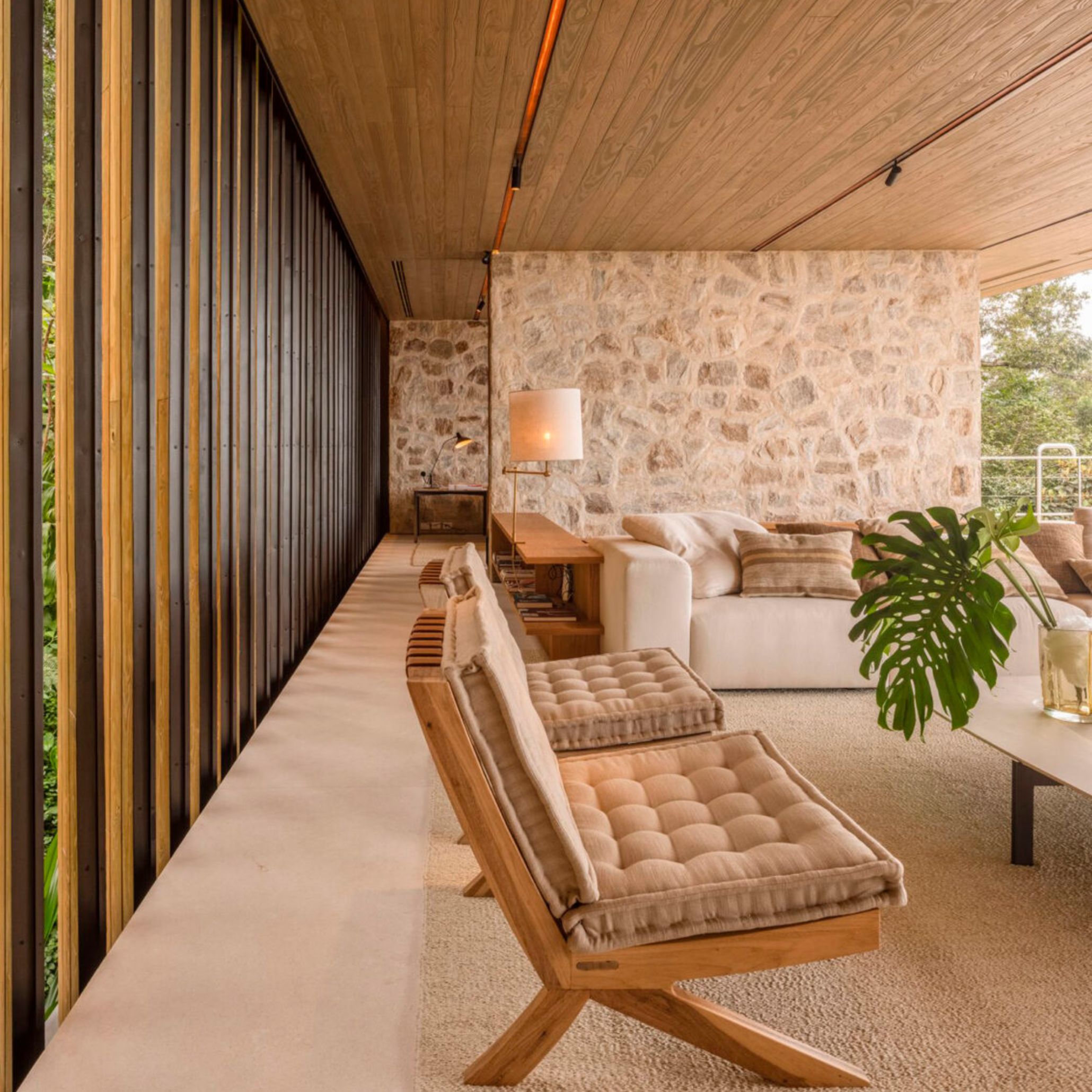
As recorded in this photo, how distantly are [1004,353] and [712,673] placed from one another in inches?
610

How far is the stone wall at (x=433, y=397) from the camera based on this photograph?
39.2 feet

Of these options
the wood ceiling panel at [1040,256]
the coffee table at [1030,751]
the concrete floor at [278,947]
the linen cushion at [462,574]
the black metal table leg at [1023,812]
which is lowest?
the concrete floor at [278,947]

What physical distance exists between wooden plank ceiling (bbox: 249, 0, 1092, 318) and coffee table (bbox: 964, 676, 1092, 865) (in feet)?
7.97

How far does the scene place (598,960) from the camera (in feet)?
4.54

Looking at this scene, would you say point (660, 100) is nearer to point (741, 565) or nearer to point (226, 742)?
point (741, 565)

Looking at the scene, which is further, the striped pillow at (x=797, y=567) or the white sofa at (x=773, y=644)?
the striped pillow at (x=797, y=567)

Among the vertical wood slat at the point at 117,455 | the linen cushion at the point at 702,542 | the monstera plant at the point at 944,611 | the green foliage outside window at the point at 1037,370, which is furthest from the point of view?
the green foliage outside window at the point at 1037,370

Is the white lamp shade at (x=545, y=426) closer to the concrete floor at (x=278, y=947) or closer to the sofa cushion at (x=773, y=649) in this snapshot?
the sofa cushion at (x=773, y=649)

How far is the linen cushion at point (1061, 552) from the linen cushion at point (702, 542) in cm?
133

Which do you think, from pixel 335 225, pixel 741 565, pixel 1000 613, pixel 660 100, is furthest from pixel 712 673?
pixel 335 225

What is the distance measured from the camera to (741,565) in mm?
4461

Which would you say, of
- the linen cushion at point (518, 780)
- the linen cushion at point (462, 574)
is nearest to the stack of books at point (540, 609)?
the linen cushion at point (462, 574)

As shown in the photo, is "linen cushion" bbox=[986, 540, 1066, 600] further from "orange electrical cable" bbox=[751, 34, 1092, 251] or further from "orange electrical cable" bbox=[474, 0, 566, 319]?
"orange electrical cable" bbox=[474, 0, 566, 319]

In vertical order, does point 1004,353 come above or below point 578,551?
above
